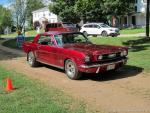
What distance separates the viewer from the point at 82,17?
2279 inches

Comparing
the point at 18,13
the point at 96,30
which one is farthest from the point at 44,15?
the point at 96,30

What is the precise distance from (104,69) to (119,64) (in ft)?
2.38

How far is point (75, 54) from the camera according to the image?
10.4 m

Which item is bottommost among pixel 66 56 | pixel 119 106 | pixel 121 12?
pixel 119 106

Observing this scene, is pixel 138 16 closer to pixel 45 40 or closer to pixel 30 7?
pixel 30 7

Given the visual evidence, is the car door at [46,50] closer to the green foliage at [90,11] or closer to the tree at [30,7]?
the green foliage at [90,11]

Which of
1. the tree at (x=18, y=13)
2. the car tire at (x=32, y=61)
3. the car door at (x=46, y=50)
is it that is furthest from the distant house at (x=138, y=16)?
the car door at (x=46, y=50)

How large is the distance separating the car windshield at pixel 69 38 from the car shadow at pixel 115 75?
1.34 meters

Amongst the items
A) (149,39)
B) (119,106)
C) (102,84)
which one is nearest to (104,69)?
(102,84)

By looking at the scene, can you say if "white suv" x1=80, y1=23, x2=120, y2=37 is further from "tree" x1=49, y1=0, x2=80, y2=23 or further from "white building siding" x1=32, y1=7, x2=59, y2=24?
"white building siding" x1=32, y1=7, x2=59, y2=24

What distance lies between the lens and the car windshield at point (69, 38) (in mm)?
11734

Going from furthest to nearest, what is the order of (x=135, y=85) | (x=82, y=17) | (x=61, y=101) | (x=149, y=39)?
(x=82, y=17) < (x=149, y=39) < (x=135, y=85) < (x=61, y=101)

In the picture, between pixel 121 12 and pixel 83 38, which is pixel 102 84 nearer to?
pixel 83 38

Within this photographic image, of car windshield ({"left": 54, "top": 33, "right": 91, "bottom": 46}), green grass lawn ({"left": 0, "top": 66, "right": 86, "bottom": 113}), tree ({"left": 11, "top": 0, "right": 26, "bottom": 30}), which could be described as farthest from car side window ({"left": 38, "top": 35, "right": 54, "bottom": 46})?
tree ({"left": 11, "top": 0, "right": 26, "bottom": 30})
